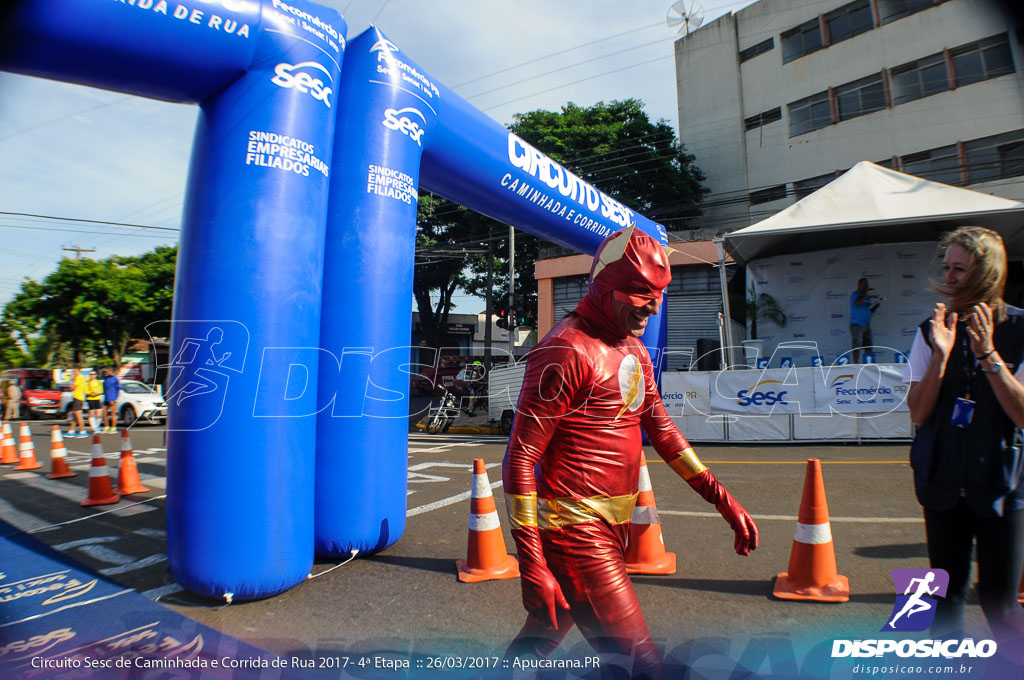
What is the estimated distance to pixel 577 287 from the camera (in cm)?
2519

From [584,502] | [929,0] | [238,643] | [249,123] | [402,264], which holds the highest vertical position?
[929,0]

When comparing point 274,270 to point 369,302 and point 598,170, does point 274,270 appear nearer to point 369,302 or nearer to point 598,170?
point 369,302

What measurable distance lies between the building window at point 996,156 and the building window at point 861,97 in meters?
3.76

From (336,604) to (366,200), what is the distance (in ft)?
9.51

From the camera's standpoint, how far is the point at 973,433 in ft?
7.23

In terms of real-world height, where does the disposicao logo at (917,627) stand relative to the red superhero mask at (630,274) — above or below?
below

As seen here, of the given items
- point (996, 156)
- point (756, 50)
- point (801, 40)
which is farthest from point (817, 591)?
point (756, 50)

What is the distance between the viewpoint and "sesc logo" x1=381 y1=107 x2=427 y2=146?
4535 mm

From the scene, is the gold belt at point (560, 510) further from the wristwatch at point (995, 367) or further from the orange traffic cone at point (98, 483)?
the orange traffic cone at point (98, 483)

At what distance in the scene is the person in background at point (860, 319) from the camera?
1316 cm

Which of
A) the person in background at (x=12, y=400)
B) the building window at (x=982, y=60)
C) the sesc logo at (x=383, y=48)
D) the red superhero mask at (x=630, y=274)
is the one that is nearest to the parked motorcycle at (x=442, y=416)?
the sesc logo at (x=383, y=48)

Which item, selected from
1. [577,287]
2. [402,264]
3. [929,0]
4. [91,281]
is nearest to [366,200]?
[402,264]

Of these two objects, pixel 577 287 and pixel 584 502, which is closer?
pixel 584 502

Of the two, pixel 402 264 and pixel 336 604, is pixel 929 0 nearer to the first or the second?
pixel 402 264
